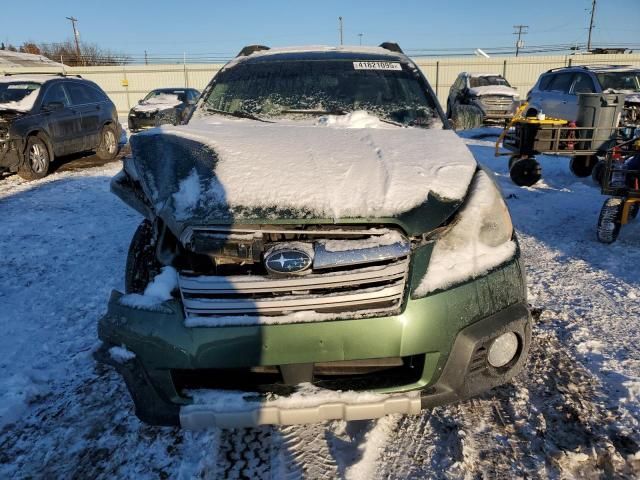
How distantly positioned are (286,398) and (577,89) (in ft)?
36.7

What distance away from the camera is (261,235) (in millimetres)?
1955

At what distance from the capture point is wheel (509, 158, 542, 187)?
743 cm

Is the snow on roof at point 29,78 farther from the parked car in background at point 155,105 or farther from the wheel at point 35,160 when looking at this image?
the parked car in background at point 155,105

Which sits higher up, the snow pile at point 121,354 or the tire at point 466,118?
the tire at point 466,118

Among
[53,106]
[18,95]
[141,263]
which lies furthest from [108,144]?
[141,263]

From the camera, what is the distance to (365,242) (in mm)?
1948

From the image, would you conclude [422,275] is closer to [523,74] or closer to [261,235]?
[261,235]

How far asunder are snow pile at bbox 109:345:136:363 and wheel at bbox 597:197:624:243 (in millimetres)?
4639

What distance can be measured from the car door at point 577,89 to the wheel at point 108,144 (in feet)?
33.2

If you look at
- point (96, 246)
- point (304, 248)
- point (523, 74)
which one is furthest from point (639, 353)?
point (523, 74)

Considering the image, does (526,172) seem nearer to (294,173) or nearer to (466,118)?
(466,118)

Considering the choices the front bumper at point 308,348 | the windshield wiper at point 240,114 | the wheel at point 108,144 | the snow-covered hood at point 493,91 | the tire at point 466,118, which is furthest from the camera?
the snow-covered hood at point 493,91

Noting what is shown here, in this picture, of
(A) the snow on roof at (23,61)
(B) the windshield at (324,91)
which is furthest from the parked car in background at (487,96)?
(A) the snow on roof at (23,61)

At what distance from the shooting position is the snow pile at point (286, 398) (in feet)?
5.97
